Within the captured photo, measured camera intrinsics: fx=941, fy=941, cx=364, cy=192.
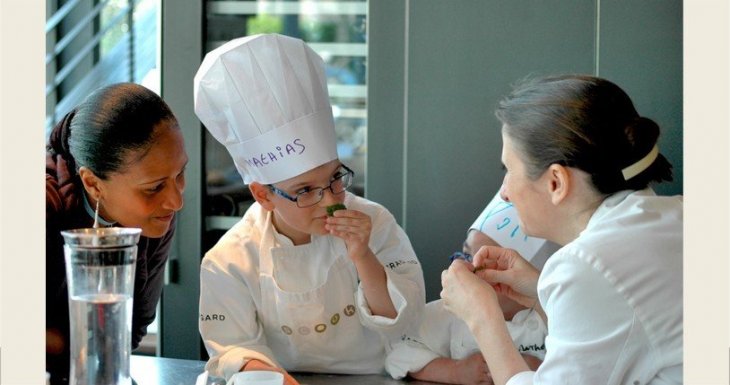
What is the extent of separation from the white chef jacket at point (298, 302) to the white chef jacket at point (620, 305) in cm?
46

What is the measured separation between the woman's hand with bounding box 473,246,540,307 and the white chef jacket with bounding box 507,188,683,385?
28 centimetres

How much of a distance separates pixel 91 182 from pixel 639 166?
91cm

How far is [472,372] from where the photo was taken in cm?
162

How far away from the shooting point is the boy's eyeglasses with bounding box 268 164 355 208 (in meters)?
1.70

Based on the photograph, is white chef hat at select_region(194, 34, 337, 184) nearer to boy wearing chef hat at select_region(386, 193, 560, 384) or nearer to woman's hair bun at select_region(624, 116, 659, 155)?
boy wearing chef hat at select_region(386, 193, 560, 384)

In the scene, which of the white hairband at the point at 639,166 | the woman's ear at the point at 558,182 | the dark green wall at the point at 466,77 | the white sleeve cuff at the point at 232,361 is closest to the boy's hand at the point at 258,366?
the white sleeve cuff at the point at 232,361

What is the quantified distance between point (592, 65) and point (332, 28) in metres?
0.68

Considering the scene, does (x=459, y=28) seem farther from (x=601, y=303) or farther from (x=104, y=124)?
(x=601, y=303)

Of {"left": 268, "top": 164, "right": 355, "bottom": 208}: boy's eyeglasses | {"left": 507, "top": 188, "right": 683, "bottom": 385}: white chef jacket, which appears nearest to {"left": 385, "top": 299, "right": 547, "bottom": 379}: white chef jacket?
{"left": 268, "top": 164, "right": 355, "bottom": 208}: boy's eyeglasses

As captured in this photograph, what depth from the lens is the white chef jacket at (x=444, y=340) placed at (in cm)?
166

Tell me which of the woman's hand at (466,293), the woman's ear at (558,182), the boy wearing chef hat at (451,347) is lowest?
the boy wearing chef hat at (451,347)

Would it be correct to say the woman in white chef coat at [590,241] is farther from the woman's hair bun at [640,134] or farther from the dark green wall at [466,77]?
the dark green wall at [466,77]

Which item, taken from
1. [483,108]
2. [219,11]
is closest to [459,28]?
[483,108]

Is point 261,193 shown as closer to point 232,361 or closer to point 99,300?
point 232,361
